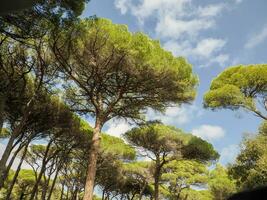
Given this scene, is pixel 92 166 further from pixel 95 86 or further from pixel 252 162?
pixel 252 162

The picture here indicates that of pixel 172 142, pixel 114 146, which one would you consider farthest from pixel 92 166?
pixel 114 146

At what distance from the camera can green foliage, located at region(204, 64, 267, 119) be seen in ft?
62.6

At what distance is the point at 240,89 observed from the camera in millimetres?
19828

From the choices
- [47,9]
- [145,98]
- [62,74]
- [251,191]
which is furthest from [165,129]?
[251,191]

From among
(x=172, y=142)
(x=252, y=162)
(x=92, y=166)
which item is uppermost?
(x=172, y=142)

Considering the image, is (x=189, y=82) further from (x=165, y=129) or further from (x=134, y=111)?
(x=165, y=129)

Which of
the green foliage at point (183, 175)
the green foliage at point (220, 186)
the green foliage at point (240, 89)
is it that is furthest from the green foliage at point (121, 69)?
the green foliage at point (220, 186)

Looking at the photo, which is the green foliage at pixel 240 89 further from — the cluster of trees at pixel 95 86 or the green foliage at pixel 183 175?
the green foliage at pixel 183 175

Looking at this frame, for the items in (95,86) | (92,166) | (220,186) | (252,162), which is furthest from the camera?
(220,186)

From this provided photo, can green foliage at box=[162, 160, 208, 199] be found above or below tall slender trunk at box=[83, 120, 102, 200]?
above

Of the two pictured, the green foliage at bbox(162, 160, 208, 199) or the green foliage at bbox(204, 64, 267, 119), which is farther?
the green foliage at bbox(162, 160, 208, 199)

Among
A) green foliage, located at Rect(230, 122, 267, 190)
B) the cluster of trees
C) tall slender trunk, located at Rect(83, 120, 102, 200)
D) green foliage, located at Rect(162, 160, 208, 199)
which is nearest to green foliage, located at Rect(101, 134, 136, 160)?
the cluster of trees

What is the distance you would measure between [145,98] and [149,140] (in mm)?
8848

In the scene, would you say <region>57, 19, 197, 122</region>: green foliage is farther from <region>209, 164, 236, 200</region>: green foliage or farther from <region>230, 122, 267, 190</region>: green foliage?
<region>209, 164, 236, 200</region>: green foliage
